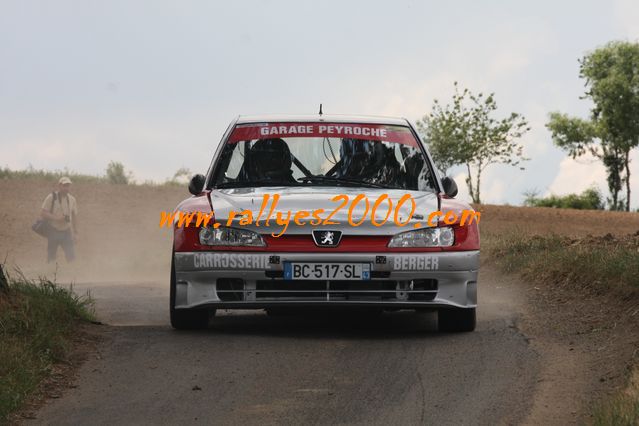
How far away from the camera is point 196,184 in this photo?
1007cm

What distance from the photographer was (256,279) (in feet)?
29.7

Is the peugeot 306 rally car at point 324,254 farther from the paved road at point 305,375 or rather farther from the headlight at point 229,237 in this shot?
the paved road at point 305,375

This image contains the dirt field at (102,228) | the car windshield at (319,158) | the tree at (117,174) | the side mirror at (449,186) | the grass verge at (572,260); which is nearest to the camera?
the side mirror at (449,186)

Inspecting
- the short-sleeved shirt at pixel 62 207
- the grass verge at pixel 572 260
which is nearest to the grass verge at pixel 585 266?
the grass verge at pixel 572 260

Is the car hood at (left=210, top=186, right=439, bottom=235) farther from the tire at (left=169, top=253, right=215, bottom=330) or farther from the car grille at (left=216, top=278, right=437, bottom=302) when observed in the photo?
the tire at (left=169, top=253, right=215, bottom=330)

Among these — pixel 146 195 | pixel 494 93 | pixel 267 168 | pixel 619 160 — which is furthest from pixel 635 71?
pixel 267 168

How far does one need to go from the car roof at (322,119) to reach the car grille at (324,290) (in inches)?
77.6

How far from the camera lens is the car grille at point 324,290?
905 cm

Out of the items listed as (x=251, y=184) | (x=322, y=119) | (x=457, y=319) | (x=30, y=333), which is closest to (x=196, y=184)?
(x=251, y=184)

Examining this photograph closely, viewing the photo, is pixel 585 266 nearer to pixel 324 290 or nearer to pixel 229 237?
pixel 324 290

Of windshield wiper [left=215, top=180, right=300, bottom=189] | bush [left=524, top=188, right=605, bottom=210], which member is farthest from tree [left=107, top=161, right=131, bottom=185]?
windshield wiper [left=215, top=180, right=300, bottom=189]

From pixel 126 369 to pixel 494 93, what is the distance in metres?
50.7

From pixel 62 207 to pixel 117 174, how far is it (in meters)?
21.8

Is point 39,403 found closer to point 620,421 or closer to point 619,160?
point 620,421
